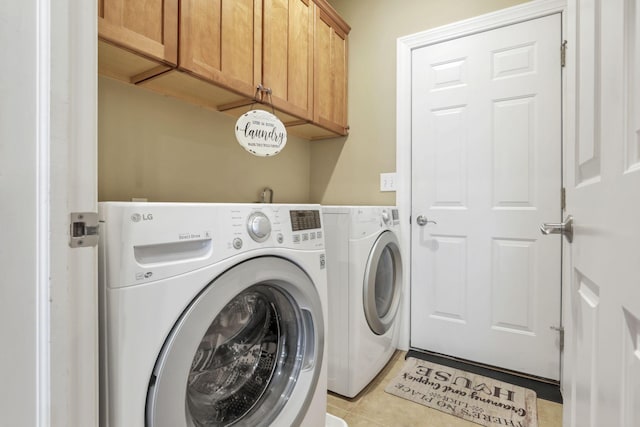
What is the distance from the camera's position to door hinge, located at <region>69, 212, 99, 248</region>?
1.59ft

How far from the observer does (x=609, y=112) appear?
0.49 m

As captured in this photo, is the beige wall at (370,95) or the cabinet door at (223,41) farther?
the beige wall at (370,95)

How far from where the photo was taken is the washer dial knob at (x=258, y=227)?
777 mm

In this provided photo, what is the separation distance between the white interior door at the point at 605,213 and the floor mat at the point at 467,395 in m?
0.72

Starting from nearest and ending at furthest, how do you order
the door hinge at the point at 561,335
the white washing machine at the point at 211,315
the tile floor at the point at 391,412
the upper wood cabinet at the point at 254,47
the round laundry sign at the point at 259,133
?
the white washing machine at the point at 211,315 < the round laundry sign at the point at 259,133 < the upper wood cabinet at the point at 254,47 < the tile floor at the point at 391,412 < the door hinge at the point at 561,335

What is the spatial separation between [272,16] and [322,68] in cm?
47

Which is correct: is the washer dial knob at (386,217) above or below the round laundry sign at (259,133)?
below

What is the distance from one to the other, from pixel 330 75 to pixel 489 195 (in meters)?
1.23

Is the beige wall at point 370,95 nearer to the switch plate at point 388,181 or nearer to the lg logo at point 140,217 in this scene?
the switch plate at point 388,181

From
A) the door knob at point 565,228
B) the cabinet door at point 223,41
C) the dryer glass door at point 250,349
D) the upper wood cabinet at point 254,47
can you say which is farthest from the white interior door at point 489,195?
the dryer glass door at point 250,349

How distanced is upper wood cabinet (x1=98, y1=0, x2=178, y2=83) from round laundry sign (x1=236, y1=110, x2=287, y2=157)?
36cm

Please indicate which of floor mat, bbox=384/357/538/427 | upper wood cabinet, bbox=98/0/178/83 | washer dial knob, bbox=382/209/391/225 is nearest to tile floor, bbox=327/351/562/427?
floor mat, bbox=384/357/538/427

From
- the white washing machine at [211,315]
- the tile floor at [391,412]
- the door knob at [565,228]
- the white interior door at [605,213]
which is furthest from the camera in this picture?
the tile floor at [391,412]

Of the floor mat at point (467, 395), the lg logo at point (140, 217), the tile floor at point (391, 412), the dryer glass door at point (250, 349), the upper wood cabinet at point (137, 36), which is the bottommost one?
the tile floor at point (391, 412)
